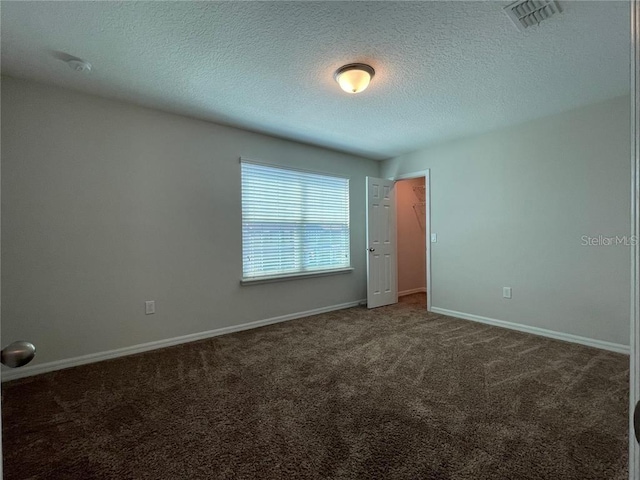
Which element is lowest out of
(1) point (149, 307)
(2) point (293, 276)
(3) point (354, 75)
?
(1) point (149, 307)

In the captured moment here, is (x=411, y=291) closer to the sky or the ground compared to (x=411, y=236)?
closer to the ground

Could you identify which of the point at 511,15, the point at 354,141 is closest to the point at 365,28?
the point at 511,15

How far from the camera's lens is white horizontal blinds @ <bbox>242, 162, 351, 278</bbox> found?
13.1ft

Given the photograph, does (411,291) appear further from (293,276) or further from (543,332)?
(293,276)

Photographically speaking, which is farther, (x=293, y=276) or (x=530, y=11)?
(x=293, y=276)

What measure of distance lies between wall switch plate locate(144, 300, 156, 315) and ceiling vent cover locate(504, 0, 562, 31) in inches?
144

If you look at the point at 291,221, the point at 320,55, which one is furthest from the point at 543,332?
the point at 320,55

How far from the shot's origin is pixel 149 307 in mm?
3248

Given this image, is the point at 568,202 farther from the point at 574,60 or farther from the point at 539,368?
the point at 539,368

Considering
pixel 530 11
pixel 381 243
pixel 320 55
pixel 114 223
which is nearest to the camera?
pixel 530 11

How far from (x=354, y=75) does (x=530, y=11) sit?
3.73ft

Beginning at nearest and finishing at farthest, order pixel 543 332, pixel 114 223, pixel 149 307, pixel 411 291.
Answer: pixel 114 223
pixel 149 307
pixel 543 332
pixel 411 291

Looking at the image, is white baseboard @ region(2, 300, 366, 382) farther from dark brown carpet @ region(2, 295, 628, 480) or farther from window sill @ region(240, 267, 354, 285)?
window sill @ region(240, 267, 354, 285)

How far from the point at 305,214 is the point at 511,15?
119 inches
